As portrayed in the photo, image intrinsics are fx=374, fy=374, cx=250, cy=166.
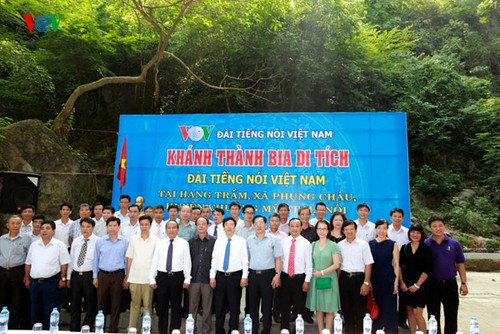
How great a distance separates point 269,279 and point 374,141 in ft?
10.1

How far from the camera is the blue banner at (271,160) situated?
5.57 meters

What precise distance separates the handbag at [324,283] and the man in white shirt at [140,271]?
5.20 ft

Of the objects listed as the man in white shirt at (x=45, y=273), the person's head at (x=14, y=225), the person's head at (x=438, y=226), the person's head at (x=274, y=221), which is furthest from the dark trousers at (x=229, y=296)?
the person's head at (x=14, y=225)

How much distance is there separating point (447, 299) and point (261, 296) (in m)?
1.65

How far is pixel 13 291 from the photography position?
3.71m

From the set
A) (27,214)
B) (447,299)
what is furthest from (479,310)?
(27,214)

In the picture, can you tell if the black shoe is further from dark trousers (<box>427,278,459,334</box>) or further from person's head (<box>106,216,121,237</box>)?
person's head (<box>106,216,121,237</box>)

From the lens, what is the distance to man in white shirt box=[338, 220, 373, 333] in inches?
132

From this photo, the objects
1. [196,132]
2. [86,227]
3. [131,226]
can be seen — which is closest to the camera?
[86,227]

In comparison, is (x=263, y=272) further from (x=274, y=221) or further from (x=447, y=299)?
(x=447, y=299)

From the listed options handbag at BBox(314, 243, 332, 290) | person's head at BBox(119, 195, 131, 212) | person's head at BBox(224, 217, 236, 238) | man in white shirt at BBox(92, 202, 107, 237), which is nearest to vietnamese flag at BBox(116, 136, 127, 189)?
person's head at BBox(119, 195, 131, 212)

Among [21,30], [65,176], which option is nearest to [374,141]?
[65,176]

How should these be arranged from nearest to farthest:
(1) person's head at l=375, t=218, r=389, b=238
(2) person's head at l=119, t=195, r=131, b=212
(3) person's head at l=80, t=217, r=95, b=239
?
(1) person's head at l=375, t=218, r=389, b=238 → (3) person's head at l=80, t=217, r=95, b=239 → (2) person's head at l=119, t=195, r=131, b=212

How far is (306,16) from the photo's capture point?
999 cm
